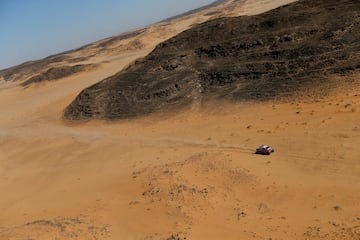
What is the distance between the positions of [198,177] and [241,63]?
52.4ft

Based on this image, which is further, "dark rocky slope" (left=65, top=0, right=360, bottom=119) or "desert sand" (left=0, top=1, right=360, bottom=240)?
"dark rocky slope" (left=65, top=0, right=360, bottom=119)

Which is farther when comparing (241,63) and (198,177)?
(241,63)

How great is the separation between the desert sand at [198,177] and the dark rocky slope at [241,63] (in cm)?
187

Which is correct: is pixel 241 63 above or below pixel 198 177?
above

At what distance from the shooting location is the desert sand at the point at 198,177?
637 inches

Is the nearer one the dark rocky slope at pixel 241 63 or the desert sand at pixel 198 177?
the desert sand at pixel 198 177

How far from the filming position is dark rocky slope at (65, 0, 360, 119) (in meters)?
30.0

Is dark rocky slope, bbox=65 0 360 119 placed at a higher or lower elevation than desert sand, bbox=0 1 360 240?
higher

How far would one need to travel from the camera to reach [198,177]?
2023cm

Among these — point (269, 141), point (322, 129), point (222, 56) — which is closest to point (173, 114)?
point (222, 56)

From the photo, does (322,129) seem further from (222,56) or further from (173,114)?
(222,56)

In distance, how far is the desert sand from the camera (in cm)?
1617

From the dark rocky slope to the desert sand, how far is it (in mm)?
1871

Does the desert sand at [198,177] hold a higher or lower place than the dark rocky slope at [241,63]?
lower
